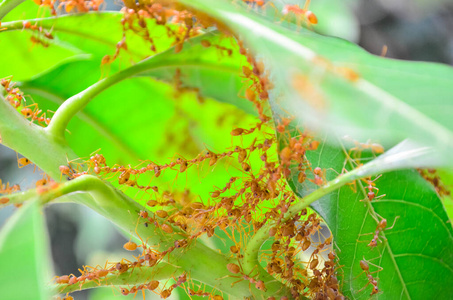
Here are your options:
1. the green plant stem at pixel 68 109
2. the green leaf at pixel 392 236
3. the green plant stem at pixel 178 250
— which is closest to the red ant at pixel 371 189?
the green leaf at pixel 392 236

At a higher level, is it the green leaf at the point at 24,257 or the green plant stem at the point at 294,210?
the green leaf at the point at 24,257

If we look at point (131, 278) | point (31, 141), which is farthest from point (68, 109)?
point (131, 278)

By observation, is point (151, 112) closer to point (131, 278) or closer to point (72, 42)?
point (72, 42)

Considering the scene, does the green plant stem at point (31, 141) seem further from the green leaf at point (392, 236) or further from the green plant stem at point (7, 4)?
the green leaf at point (392, 236)

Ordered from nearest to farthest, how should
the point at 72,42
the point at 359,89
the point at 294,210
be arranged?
the point at 359,89 → the point at 294,210 → the point at 72,42

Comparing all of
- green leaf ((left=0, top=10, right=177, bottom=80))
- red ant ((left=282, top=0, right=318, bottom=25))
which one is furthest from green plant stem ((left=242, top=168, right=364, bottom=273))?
green leaf ((left=0, top=10, right=177, bottom=80))
